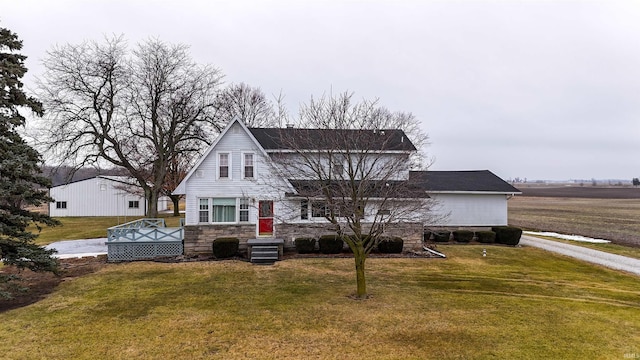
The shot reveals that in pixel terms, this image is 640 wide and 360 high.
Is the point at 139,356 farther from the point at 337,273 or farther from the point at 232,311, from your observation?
the point at 337,273

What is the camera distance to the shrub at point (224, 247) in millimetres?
17734

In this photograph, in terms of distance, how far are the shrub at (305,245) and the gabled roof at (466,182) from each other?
9.05 meters

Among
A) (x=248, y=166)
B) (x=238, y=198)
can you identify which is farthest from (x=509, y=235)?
(x=238, y=198)

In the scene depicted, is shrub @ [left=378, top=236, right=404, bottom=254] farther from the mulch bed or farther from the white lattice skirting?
the mulch bed

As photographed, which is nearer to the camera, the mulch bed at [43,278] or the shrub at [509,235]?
the mulch bed at [43,278]

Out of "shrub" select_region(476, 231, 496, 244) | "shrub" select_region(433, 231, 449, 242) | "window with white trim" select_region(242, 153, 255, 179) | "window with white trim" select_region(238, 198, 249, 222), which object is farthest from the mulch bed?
"shrub" select_region(476, 231, 496, 244)

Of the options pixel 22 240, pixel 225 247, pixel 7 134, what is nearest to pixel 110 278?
pixel 22 240

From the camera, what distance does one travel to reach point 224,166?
18938 millimetres

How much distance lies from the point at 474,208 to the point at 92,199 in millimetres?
42280

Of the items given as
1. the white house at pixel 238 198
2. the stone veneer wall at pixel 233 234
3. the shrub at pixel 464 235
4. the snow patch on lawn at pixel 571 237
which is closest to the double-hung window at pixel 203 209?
the white house at pixel 238 198

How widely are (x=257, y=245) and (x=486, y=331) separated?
11713mm

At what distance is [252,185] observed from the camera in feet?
62.3

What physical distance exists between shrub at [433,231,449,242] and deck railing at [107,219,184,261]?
1641 centimetres

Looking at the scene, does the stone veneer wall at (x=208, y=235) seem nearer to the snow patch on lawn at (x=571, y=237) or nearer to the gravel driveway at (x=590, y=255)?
the gravel driveway at (x=590, y=255)
